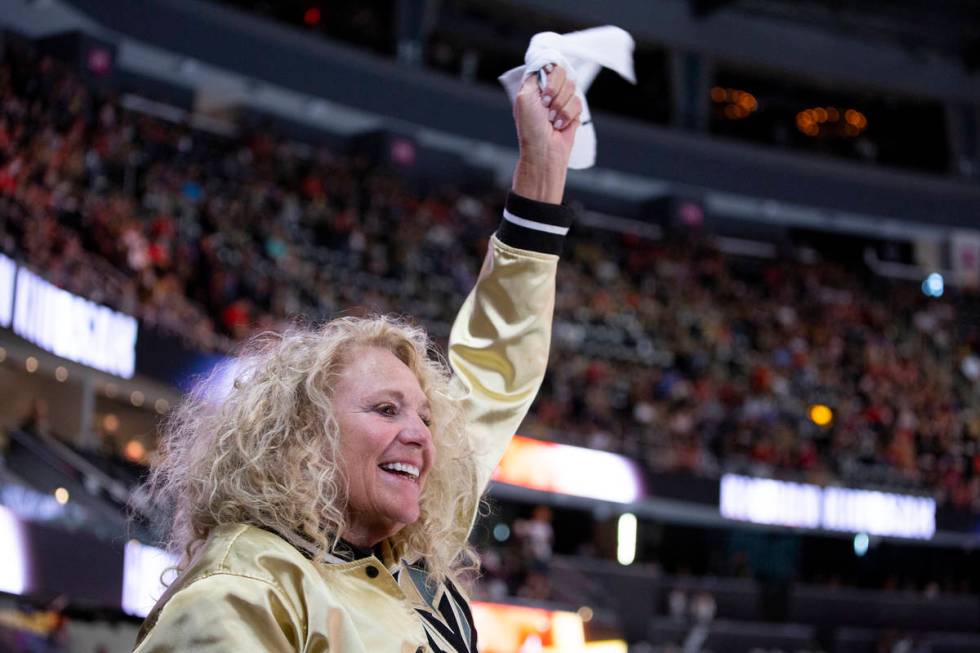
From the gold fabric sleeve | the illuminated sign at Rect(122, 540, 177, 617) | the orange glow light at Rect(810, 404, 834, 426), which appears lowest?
the illuminated sign at Rect(122, 540, 177, 617)

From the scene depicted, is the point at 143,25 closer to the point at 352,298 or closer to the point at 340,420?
the point at 352,298

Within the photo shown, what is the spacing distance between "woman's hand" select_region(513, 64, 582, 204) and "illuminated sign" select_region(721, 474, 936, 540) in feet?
63.5

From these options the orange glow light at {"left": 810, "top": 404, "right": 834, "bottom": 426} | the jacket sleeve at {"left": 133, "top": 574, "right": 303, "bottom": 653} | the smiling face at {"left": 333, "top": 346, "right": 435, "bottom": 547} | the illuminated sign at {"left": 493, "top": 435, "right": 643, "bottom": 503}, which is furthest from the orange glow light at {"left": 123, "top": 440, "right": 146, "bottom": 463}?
the jacket sleeve at {"left": 133, "top": 574, "right": 303, "bottom": 653}

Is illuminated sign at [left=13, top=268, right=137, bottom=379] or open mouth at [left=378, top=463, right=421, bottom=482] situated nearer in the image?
open mouth at [left=378, top=463, right=421, bottom=482]

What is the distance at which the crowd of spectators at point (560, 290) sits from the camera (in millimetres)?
14258

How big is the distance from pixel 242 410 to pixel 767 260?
26.4 meters

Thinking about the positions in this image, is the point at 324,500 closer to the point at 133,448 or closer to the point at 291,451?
the point at 291,451

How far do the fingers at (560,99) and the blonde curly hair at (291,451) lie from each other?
0.58 metres

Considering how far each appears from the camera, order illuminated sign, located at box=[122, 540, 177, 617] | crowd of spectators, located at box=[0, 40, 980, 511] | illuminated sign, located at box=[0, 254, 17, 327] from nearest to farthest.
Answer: illuminated sign, located at box=[122, 540, 177, 617], illuminated sign, located at box=[0, 254, 17, 327], crowd of spectators, located at box=[0, 40, 980, 511]

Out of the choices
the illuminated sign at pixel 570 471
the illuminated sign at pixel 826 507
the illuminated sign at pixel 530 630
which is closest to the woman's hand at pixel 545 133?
the illuminated sign at pixel 530 630

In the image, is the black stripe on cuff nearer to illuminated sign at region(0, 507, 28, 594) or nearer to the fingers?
the fingers

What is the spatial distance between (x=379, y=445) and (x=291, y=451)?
0.47 feet

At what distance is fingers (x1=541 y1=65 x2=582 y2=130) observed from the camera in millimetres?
2723

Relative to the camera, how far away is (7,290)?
11367mm
